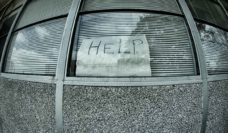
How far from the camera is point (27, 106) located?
5.05m

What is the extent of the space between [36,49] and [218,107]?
2.59 metres

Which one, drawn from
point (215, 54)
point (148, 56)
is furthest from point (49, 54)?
point (215, 54)

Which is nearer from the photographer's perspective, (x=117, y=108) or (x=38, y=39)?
(x=117, y=108)

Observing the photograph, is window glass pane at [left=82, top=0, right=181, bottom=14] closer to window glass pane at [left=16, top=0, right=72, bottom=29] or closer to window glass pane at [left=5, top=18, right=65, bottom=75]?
window glass pane at [left=16, top=0, right=72, bottom=29]

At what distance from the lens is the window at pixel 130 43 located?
15.8ft

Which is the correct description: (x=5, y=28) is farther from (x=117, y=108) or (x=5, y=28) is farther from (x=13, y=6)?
(x=117, y=108)

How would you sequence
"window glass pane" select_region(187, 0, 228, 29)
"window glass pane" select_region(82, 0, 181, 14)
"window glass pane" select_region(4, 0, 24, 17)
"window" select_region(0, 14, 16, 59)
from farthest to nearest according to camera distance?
"window glass pane" select_region(4, 0, 24, 17)
"window" select_region(0, 14, 16, 59)
"window glass pane" select_region(187, 0, 228, 29)
"window glass pane" select_region(82, 0, 181, 14)

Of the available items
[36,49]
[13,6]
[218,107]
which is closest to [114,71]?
[36,49]

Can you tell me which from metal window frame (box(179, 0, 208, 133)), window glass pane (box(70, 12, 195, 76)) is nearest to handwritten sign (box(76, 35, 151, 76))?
window glass pane (box(70, 12, 195, 76))

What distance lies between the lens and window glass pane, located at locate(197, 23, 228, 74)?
5.32 m

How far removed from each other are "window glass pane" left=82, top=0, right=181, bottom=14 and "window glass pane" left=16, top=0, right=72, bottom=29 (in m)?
0.33

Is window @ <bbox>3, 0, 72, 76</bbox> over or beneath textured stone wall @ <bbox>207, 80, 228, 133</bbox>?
over

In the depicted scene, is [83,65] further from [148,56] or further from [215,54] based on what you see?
[215,54]

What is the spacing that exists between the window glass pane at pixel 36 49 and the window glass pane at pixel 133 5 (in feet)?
1.53
